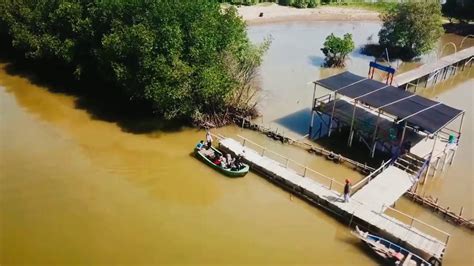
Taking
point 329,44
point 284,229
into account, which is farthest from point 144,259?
point 329,44

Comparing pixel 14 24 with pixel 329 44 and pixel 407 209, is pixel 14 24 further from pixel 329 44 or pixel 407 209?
pixel 407 209

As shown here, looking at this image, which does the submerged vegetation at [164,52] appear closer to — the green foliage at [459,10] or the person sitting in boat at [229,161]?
the person sitting in boat at [229,161]

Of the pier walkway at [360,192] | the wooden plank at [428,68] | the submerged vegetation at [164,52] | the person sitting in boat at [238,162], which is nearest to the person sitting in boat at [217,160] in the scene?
the person sitting in boat at [238,162]

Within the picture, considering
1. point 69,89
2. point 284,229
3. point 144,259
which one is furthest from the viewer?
point 69,89

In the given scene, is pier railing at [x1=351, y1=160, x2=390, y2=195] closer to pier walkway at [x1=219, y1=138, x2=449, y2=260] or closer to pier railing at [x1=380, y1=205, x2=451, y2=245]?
pier walkway at [x1=219, y1=138, x2=449, y2=260]

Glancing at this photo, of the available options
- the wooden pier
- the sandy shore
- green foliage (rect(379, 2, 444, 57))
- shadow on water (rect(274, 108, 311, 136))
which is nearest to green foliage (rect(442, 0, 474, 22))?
the sandy shore

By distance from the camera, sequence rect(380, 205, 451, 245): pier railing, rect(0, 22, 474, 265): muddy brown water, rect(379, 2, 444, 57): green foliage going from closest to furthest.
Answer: rect(0, 22, 474, 265): muddy brown water
rect(380, 205, 451, 245): pier railing
rect(379, 2, 444, 57): green foliage
